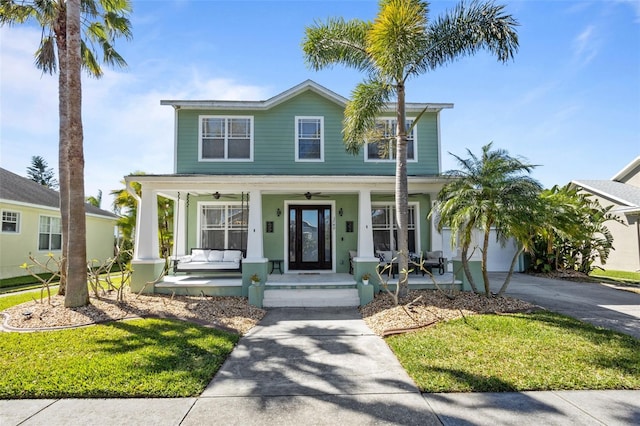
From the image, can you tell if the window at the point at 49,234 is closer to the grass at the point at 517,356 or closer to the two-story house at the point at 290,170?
the two-story house at the point at 290,170

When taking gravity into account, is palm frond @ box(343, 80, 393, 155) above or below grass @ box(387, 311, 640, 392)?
above

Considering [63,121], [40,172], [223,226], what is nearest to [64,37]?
[63,121]

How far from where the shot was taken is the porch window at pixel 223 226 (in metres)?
11.8

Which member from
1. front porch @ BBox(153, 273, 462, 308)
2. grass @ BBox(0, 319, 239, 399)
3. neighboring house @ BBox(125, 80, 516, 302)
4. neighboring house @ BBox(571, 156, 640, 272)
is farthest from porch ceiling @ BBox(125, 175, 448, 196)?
neighboring house @ BBox(571, 156, 640, 272)

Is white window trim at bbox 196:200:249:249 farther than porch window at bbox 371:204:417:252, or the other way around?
porch window at bbox 371:204:417:252

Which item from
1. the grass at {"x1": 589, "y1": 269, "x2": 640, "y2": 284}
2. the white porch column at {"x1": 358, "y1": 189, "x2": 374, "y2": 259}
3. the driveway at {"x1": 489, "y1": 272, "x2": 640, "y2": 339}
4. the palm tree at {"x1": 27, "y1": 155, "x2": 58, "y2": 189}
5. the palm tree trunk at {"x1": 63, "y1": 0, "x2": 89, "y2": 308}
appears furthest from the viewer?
the palm tree at {"x1": 27, "y1": 155, "x2": 58, "y2": 189}

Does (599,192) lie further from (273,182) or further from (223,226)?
(223,226)

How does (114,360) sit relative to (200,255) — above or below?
below

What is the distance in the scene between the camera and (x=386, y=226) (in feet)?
39.8

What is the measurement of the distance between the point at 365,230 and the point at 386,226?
2723 millimetres

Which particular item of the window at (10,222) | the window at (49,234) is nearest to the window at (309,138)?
the window at (10,222)

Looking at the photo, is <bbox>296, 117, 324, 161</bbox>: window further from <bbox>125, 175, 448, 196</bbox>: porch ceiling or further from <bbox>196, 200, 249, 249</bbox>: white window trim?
<bbox>196, 200, 249, 249</bbox>: white window trim

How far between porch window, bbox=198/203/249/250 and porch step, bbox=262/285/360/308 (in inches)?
127

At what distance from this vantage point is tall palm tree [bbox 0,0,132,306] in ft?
29.8
